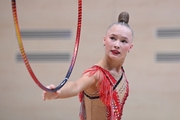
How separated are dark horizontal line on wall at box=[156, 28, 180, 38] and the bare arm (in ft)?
6.83

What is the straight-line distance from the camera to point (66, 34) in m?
3.89

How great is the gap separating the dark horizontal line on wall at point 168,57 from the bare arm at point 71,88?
6.70 ft

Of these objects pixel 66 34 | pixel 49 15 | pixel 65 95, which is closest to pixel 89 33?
pixel 66 34

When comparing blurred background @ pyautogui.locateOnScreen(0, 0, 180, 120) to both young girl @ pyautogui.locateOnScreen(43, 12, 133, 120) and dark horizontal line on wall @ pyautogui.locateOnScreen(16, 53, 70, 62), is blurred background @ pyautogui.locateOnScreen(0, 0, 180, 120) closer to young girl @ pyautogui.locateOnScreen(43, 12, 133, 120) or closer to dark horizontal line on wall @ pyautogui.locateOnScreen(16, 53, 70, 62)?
dark horizontal line on wall @ pyautogui.locateOnScreen(16, 53, 70, 62)

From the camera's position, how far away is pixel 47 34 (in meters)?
3.90

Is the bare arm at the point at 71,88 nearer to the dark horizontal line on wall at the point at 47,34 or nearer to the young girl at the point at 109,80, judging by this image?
the young girl at the point at 109,80

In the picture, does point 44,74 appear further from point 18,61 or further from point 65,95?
point 65,95

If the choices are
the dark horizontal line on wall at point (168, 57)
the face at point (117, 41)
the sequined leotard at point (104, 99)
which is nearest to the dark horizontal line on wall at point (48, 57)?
the dark horizontal line on wall at point (168, 57)

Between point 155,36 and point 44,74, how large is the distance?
1314 millimetres

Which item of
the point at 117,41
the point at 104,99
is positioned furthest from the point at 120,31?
the point at 104,99

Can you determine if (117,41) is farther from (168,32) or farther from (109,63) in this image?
(168,32)

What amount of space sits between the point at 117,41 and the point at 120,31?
0.20 ft

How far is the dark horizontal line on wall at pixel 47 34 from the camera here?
389 centimetres

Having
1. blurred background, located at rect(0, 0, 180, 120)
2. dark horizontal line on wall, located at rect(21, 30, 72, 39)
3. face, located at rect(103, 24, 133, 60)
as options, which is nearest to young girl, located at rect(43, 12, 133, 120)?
face, located at rect(103, 24, 133, 60)
